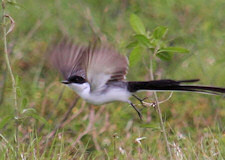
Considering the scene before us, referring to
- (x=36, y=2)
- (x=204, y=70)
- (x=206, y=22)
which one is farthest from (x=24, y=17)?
A: (x=204, y=70)

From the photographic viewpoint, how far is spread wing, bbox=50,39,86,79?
429 centimetres

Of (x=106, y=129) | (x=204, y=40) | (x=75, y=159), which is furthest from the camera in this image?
(x=204, y=40)

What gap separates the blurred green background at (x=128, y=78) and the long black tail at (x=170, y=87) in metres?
0.53

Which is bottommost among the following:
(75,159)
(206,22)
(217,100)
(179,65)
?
(75,159)

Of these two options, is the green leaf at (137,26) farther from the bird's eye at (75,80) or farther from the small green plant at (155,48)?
the bird's eye at (75,80)

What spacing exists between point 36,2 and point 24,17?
40 cm

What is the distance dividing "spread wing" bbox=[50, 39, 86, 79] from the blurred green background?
0.38m

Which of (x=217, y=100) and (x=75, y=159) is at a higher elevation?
(x=217, y=100)

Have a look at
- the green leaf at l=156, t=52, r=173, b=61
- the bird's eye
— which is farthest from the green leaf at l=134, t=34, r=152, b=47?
the bird's eye

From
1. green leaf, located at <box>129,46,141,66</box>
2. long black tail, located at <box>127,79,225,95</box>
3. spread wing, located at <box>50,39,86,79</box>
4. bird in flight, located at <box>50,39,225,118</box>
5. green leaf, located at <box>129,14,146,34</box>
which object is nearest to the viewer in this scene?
long black tail, located at <box>127,79,225,95</box>

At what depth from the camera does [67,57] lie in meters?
4.36

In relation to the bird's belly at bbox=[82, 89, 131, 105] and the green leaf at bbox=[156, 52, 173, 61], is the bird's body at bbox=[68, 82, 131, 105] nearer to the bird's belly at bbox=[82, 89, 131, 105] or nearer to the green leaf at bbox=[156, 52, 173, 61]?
the bird's belly at bbox=[82, 89, 131, 105]

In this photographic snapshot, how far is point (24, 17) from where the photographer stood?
311 inches

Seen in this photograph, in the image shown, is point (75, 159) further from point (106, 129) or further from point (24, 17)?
point (24, 17)
